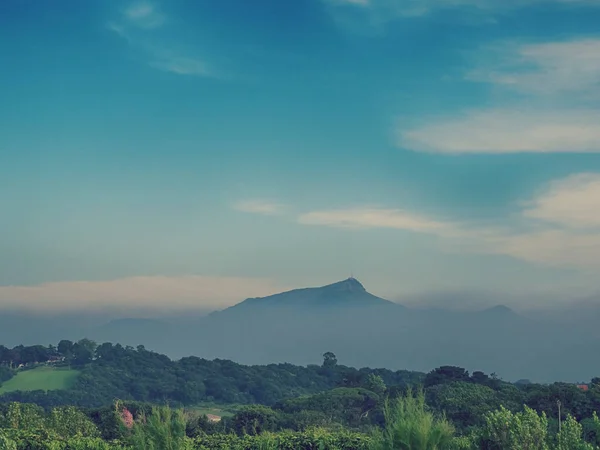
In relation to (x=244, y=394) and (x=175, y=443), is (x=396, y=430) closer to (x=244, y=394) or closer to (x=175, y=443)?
(x=175, y=443)

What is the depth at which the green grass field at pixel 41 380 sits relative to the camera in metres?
68.3

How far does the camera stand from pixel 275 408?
44125mm

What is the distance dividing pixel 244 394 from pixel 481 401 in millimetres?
34735

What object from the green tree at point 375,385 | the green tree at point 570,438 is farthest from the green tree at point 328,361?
the green tree at point 570,438

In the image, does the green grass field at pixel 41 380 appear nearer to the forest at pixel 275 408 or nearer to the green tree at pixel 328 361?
the forest at pixel 275 408

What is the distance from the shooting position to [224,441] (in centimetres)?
2466

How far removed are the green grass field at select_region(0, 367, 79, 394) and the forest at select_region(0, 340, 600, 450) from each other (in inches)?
33.9

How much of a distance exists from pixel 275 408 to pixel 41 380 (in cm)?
3623

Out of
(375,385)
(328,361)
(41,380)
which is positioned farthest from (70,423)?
(328,361)

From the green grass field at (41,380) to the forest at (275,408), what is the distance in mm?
860

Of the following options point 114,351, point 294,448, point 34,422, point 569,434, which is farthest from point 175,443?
point 114,351

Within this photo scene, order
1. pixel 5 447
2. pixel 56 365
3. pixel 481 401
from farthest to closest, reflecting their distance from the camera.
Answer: pixel 56 365
pixel 481 401
pixel 5 447

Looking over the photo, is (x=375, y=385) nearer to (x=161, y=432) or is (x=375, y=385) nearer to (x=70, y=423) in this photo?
(x=70, y=423)

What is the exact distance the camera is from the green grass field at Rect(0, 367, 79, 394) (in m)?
68.3
